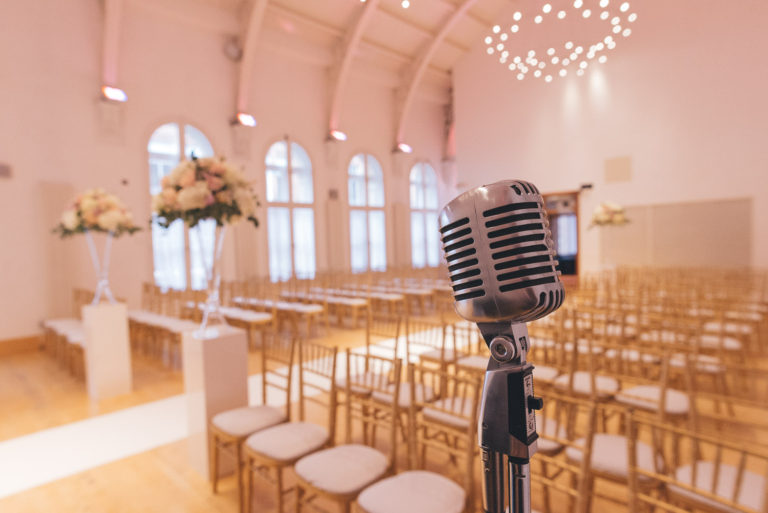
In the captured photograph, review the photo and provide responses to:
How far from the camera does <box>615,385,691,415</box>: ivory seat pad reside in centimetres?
261

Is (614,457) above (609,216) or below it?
below

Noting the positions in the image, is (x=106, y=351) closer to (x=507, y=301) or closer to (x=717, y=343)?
→ (x=507, y=301)

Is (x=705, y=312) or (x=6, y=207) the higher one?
(x=6, y=207)

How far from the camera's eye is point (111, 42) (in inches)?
320

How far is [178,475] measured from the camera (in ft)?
9.93

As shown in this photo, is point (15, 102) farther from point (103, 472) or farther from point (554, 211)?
point (554, 211)

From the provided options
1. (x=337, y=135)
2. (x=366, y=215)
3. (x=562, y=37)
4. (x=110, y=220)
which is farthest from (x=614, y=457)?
(x=366, y=215)

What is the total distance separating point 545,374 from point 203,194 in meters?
2.72

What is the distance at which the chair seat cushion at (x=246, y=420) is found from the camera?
256cm

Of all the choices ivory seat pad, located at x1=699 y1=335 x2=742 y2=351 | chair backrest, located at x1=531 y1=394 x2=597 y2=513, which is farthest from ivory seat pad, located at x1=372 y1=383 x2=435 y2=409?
ivory seat pad, located at x1=699 y1=335 x2=742 y2=351

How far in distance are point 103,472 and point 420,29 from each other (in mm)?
12154

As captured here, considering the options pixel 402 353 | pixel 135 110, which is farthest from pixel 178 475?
pixel 135 110

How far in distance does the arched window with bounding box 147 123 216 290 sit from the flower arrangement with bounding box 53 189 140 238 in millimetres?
3910

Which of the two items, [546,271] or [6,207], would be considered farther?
[6,207]
